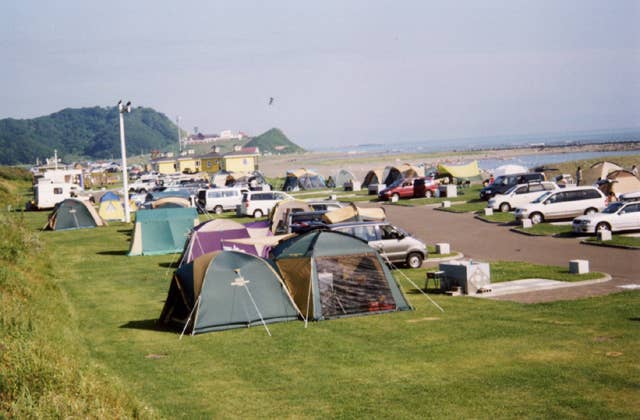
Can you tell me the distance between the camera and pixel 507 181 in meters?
42.7

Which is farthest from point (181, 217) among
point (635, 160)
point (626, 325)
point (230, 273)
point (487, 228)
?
point (635, 160)

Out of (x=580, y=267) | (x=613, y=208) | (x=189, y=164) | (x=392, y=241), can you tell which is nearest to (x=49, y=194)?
(x=189, y=164)

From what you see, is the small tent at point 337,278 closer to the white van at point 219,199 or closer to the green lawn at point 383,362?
the green lawn at point 383,362

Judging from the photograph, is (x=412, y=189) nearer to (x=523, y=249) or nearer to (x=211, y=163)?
(x=523, y=249)

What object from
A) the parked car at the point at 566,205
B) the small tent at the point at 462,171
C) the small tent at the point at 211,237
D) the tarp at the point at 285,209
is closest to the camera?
the small tent at the point at 211,237

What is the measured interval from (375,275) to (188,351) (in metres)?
4.64

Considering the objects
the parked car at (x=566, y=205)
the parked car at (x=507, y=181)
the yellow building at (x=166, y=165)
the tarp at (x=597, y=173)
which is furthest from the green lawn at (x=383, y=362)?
the yellow building at (x=166, y=165)

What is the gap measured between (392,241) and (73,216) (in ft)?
76.4

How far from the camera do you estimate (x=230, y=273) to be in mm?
15055

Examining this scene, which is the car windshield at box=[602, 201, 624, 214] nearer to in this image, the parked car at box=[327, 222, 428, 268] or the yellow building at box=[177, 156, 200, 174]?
the parked car at box=[327, 222, 428, 268]

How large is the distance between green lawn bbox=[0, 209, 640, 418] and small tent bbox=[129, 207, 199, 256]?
1070cm

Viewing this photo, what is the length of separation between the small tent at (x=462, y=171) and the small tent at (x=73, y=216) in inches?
1098

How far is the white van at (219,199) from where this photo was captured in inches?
1823

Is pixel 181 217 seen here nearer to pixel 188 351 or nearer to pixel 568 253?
pixel 568 253
